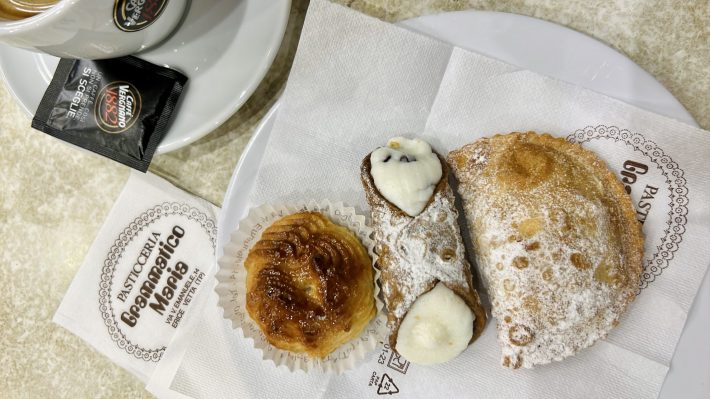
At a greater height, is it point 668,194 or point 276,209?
point 668,194

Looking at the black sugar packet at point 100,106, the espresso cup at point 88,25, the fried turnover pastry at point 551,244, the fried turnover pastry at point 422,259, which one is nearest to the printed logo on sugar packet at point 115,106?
the black sugar packet at point 100,106

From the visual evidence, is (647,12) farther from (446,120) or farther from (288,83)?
(288,83)

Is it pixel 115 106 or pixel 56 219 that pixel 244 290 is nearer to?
pixel 115 106

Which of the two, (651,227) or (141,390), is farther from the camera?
(141,390)

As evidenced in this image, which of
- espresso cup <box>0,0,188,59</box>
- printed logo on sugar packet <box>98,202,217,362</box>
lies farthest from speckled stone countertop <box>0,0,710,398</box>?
espresso cup <box>0,0,188,59</box>

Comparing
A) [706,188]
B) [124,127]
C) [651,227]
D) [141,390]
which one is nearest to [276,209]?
[124,127]

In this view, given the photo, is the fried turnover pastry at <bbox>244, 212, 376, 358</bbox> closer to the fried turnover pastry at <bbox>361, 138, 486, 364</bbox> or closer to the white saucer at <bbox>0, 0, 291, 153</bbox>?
the fried turnover pastry at <bbox>361, 138, 486, 364</bbox>
